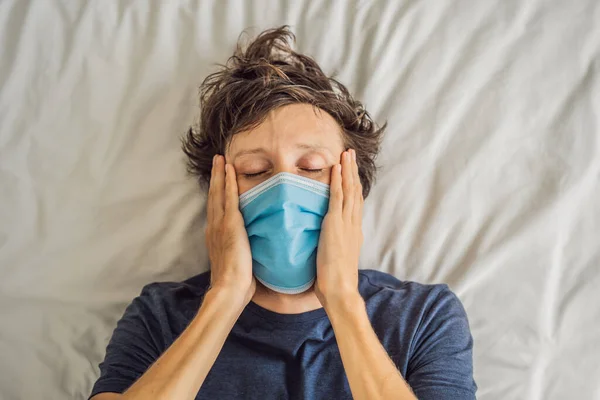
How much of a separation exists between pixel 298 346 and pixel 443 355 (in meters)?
0.32

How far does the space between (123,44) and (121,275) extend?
25.2 inches

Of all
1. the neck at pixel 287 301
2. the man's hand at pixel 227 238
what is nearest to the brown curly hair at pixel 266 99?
the man's hand at pixel 227 238

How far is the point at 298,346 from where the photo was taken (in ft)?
4.12

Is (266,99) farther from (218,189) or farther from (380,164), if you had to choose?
(380,164)

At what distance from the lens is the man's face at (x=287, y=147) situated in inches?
48.5

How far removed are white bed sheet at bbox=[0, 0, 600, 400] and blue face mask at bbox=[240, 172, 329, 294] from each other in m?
0.29

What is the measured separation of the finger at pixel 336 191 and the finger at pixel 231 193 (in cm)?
21

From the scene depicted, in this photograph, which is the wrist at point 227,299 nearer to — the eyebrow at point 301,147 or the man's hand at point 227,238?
the man's hand at point 227,238

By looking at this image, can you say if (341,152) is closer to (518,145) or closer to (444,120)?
(444,120)

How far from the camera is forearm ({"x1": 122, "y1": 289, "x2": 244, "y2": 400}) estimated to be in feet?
3.53

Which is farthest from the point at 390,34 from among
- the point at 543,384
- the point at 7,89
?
the point at 7,89

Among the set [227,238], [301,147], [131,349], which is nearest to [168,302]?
[131,349]

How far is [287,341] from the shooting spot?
4.13 feet

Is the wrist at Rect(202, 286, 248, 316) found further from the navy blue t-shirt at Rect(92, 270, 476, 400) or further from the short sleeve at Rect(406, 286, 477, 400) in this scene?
the short sleeve at Rect(406, 286, 477, 400)
